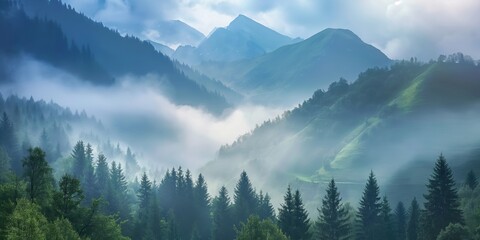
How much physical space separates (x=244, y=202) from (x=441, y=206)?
63424 millimetres

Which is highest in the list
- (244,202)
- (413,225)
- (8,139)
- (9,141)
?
(8,139)

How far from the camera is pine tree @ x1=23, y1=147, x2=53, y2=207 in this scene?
193ft

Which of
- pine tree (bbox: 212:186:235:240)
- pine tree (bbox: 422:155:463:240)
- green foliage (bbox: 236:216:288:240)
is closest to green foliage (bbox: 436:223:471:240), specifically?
pine tree (bbox: 422:155:463:240)

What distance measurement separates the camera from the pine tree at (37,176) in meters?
58.8

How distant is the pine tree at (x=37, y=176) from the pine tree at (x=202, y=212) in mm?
94508

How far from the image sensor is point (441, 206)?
81.3 metres

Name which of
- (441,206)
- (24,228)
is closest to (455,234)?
(441,206)

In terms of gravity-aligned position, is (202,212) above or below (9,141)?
below

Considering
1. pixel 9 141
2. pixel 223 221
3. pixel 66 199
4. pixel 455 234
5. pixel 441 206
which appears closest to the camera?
pixel 66 199

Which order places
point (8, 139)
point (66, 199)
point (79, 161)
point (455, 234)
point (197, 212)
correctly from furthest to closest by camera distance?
point (8, 139) → point (79, 161) → point (197, 212) → point (455, 234) → point (66, 199)

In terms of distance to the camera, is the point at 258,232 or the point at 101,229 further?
the point at 258,232

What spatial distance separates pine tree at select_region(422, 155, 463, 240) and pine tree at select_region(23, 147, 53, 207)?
5611 centimetres

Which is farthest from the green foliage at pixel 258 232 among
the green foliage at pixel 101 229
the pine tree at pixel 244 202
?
the pine tree at pixel 244 202

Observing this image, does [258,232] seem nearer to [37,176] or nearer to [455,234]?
[455,234]
